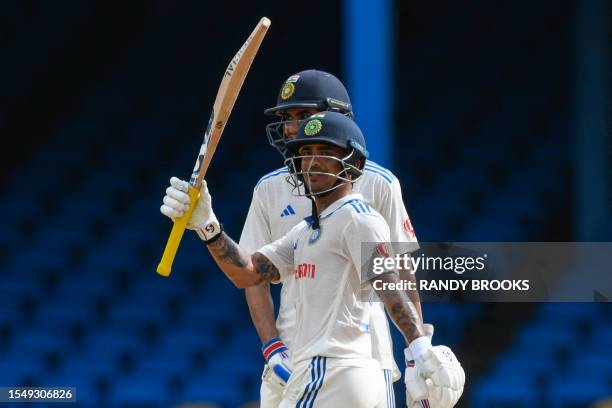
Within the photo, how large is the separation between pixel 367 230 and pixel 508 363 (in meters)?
4.48

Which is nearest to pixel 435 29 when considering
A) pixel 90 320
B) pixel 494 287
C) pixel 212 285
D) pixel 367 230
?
pixel 212 285

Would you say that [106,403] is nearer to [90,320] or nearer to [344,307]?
[90,320]

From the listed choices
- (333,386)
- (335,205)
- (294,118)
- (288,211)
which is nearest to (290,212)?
(288,211)

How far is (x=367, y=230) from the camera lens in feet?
10.8

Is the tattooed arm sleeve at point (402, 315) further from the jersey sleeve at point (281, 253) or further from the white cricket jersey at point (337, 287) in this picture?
the jersey sleeve at point (281, 253)

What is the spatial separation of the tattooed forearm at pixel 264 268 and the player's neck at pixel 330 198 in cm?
28

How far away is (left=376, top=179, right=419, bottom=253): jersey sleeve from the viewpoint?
13.3 ft

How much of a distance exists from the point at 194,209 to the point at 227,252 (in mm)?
162

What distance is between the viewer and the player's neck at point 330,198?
348 centimetres

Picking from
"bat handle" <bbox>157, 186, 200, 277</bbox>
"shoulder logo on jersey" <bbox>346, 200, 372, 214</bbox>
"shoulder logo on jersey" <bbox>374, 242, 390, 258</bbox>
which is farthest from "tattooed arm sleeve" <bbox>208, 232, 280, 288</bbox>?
"shoulder logo on jersey" <bbox>374, 242, 390, 258</bbox>

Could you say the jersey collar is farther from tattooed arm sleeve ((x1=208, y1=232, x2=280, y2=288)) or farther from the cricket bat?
the cricket bat

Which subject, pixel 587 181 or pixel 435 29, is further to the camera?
pixel 435 29

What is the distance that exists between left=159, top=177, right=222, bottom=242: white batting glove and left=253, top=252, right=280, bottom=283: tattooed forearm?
15 centimetres

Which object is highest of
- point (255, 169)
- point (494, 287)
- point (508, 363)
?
point (255, 169)
